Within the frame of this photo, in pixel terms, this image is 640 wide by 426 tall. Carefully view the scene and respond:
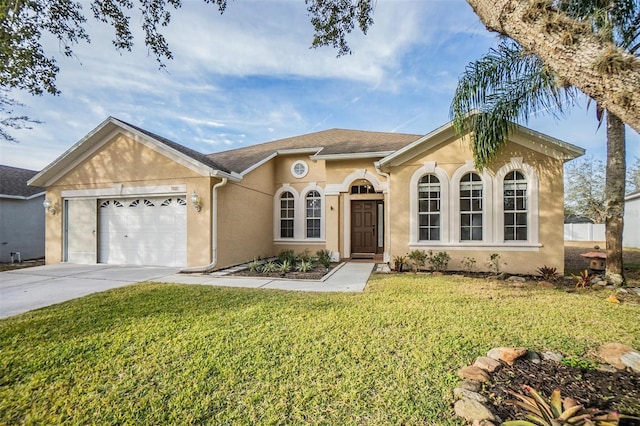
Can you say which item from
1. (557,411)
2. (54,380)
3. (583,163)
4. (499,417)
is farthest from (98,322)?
(583,163)

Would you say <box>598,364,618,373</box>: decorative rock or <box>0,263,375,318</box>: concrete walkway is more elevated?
<box>598,364,618,373</box>: decorative rock

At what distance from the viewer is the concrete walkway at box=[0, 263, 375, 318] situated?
632 cm

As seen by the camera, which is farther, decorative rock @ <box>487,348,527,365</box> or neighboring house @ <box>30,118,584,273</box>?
neighboring house @ <box>30,118,584,273</box>

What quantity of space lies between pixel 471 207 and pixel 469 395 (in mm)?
7801

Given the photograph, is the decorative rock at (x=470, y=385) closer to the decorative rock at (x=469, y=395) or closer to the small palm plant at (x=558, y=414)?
the decorative rock at (x=469, y=395)

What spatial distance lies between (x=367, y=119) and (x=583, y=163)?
2608 cm

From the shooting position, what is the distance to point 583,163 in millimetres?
29344

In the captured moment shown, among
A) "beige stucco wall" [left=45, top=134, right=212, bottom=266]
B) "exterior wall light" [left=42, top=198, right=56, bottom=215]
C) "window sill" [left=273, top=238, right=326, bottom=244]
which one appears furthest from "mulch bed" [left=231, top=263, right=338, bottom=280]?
"exterior wall light" [left=42, top=198, right=56, bottom=215]

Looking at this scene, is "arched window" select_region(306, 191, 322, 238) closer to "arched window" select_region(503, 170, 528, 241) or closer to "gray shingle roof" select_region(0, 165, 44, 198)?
"arched window" select_region(503, 170, 528, 241)

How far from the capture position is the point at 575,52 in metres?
2.53

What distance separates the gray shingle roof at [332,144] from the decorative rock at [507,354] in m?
8.87

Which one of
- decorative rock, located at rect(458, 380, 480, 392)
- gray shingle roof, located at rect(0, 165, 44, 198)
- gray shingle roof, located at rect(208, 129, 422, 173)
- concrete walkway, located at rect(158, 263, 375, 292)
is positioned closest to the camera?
decorative rock, located at rect(458, 380, 480, 392)

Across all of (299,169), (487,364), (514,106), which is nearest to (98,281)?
(299,169)

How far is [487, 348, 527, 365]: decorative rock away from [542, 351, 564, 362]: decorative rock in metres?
0.30
